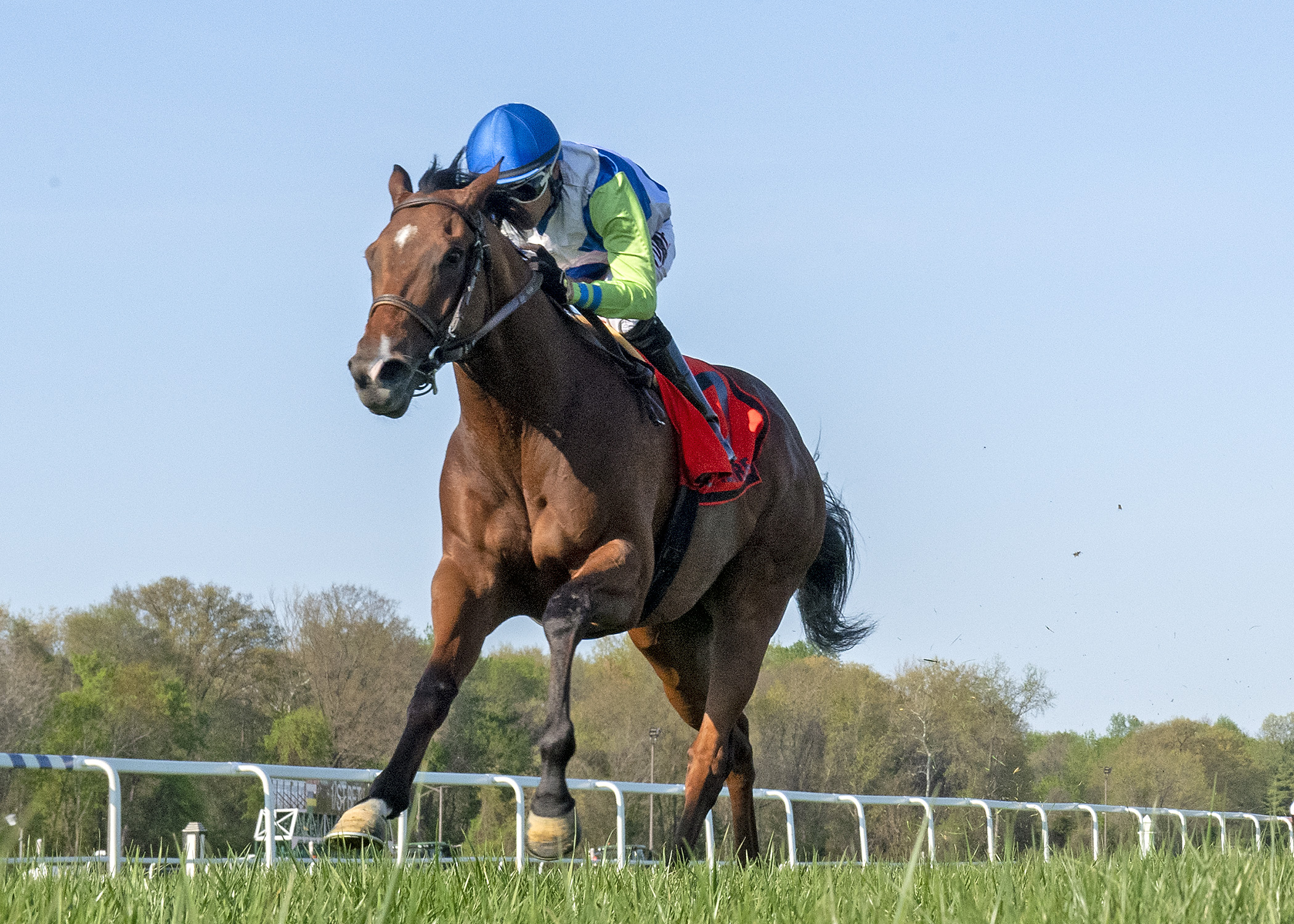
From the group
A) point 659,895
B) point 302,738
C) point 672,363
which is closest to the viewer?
point 659,895

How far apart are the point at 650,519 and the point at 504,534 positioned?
0.56 m

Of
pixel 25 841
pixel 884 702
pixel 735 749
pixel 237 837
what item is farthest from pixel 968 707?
pixel 25 841

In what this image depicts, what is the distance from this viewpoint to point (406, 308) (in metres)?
3.65

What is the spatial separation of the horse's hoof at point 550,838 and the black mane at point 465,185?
6.28ft

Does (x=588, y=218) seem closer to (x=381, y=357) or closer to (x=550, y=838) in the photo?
(x=381, y=357)

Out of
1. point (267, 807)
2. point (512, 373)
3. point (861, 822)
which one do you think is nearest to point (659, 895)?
point (512, 373)

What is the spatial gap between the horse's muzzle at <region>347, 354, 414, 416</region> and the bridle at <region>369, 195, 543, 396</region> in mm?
85

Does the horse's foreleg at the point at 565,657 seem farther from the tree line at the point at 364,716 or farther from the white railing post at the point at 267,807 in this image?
the tree line at the point at 364,716

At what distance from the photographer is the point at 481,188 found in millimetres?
4043

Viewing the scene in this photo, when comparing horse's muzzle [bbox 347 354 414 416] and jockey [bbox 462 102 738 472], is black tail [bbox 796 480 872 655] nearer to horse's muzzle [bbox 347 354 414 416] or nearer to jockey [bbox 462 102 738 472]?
jockey [bbox 462 102 738 472]

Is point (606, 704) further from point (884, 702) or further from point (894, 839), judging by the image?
point (894, 839)

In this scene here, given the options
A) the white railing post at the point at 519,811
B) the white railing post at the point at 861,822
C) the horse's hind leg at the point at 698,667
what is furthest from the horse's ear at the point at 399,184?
the white railing post at the point at 861,822

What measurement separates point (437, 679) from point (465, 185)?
165cm

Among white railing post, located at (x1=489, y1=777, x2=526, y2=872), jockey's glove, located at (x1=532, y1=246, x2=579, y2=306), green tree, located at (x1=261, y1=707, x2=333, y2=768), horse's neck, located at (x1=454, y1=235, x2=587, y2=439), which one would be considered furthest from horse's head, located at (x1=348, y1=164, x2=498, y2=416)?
green tree, located at (x1=261, y1=707, x2=333, y2=768)
